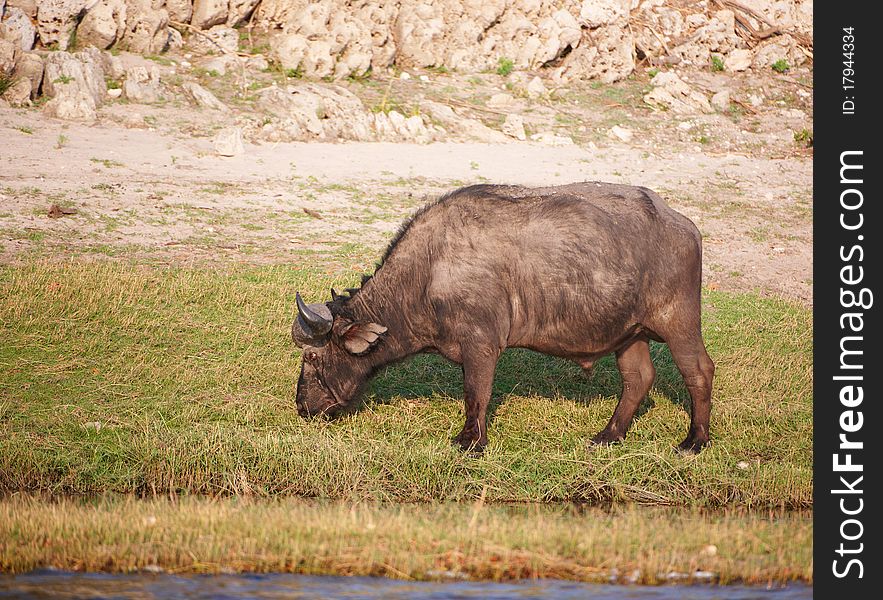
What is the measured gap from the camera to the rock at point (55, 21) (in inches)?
652

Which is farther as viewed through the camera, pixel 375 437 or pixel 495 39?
pixel 495 39

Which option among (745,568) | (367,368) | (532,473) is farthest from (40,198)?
(745,568)

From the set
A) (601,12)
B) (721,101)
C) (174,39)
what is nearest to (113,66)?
(174,39)

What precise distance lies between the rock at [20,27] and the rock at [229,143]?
11.5 feet

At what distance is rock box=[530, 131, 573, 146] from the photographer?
1661cm

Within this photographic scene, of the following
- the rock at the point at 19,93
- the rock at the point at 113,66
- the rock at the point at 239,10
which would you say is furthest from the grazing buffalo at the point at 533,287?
the rock at the point at 239,10

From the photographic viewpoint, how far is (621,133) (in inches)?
680

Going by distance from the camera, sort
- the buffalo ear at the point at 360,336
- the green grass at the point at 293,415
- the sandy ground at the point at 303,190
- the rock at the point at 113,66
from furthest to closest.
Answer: the rock at the point at 113,66 < the sandy ground at the point at 303,190 < the buffalo ear at the point at 360,336 < the green grass at the point at 293,415

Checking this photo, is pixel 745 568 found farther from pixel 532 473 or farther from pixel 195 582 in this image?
pixel 195 582

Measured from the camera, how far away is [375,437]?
7.17 m

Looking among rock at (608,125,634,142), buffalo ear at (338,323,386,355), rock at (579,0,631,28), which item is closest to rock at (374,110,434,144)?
rock at (608,125,634,142)

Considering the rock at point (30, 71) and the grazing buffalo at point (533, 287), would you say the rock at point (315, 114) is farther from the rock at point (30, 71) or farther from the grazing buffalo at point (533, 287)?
the grazing buffalo at point (533, 287)

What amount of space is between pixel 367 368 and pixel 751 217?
8292mm

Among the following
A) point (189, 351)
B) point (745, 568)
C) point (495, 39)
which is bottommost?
point (745, 568)
